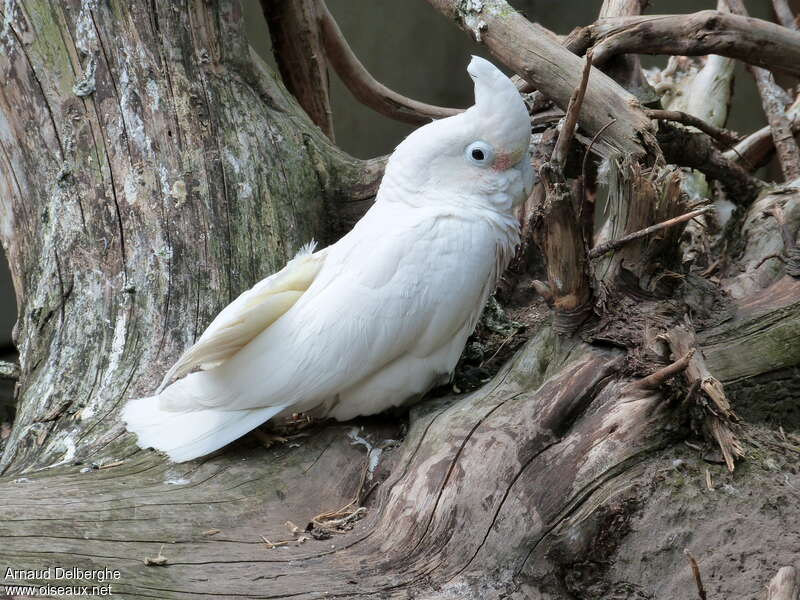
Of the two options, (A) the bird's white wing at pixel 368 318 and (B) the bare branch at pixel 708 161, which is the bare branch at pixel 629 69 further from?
(A) the bird's white wing at pixel 368 318

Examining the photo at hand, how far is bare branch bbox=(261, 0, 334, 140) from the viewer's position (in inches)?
145

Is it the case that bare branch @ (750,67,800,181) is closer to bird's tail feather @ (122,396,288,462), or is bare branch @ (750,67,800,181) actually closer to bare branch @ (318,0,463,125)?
bare branch @ (318,0,463,125)

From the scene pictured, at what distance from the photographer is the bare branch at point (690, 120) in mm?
2629

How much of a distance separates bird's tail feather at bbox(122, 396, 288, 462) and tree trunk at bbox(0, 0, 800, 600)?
5 centimetres

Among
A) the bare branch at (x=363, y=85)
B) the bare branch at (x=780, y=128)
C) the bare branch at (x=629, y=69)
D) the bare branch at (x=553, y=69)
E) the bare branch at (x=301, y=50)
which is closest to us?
the bare branch at (x=553, y=69)

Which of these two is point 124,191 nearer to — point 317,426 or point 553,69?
point 317,426

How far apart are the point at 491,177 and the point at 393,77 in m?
4.39

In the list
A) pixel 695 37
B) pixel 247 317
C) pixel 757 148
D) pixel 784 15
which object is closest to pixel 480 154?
pixel 247 317

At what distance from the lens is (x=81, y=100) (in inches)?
105

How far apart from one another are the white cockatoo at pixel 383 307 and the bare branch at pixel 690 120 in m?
0.67

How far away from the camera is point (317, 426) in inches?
90.4

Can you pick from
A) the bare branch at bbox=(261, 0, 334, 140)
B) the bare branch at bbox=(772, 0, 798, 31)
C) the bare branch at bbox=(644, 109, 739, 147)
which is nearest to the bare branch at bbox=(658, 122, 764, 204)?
the bare branch at bbox=(644, 109, 739, 147)

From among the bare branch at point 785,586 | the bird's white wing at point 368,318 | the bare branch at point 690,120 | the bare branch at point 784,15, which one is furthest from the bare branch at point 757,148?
the bare branch at point 785,586

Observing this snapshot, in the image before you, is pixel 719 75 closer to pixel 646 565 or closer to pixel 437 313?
pixel 437 313
